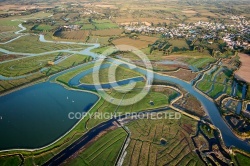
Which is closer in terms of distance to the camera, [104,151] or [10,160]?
[10,160]

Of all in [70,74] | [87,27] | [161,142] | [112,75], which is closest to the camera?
[161,142]

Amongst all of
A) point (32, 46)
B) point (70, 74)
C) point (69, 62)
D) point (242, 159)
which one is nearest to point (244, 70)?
point (242, 159)

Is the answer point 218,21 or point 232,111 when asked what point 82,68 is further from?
point 218,21

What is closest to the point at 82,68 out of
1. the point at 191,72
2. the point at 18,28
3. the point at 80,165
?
the point at 191,72

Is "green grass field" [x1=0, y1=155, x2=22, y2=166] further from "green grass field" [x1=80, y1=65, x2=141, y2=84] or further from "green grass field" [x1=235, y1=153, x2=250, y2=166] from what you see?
"green grass field" [x1=235, y1=153, x2=250, y2=166]

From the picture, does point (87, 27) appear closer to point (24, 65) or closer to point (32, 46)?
A: point (32, 46)

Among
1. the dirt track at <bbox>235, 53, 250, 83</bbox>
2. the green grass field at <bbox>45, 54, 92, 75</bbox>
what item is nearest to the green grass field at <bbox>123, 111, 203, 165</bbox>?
the dirt track at <bbox>235, 53, 250, 83</bbox>
